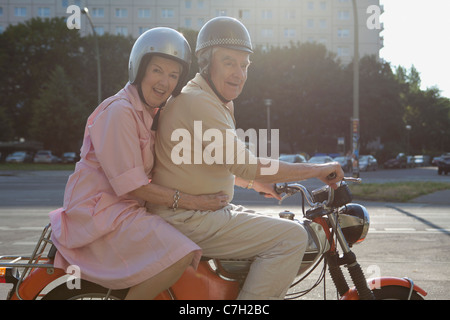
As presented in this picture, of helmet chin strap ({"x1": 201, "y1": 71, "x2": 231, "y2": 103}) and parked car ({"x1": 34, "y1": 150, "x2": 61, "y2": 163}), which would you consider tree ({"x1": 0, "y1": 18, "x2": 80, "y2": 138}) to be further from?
helmet chin strap ({"x1": 201, "y1": 71, "x2": 231, "y2": 103})

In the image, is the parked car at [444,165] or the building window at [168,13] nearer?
the parked car at [444,165]

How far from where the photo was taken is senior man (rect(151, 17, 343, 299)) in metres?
2.26

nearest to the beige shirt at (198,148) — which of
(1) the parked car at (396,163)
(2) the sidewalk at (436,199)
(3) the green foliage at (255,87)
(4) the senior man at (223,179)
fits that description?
(4) the senior man at (223,179)

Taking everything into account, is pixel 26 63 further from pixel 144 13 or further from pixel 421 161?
pixel 421 161

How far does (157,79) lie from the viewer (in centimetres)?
249

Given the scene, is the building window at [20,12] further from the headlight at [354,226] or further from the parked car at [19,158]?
the headlight at [354,226]

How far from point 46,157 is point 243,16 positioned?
37982mm

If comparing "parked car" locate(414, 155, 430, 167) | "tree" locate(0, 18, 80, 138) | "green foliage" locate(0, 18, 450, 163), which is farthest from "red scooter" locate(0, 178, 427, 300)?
"parked car" locate(414, 155, 430, 167)

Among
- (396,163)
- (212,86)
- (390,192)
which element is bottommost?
(396,163)

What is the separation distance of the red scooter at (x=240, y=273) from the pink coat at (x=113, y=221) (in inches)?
4.5

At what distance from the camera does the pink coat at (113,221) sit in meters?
2.15

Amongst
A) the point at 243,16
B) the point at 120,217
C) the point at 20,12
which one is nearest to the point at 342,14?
the point at 243,16

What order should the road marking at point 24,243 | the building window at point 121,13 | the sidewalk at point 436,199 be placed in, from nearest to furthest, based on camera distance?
the road marking at point 24,243 → the sidewalk at point 436,199 → the building window at point 121,13

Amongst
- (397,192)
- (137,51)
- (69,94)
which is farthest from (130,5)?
(137,51)
